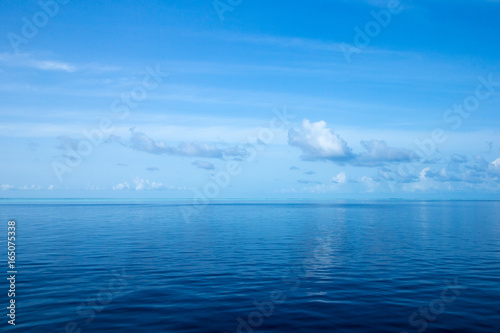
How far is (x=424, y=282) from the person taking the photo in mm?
28016

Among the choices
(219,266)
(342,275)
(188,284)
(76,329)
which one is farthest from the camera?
(219,266)

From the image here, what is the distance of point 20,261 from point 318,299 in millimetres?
29739

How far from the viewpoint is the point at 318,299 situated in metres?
23.8

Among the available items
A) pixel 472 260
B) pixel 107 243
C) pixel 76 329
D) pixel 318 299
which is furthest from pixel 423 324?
pixel 107 243

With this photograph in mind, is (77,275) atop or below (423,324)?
atop

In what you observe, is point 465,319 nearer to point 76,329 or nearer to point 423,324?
point 423,324

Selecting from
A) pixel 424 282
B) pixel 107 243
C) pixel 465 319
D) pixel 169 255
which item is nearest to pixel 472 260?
pixel 424 282

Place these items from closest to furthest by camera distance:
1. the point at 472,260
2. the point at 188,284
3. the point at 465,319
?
the point at 465,319, the point at 188,284, the point at 472,260

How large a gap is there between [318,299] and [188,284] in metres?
9.85

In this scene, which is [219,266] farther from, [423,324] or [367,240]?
[367,240]

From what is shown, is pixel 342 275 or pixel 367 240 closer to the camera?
pixel 342 275

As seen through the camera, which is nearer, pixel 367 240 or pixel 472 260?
pixel 472 260

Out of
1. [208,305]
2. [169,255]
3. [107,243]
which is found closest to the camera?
[208,305]

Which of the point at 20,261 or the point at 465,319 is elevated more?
the point at 20,261
